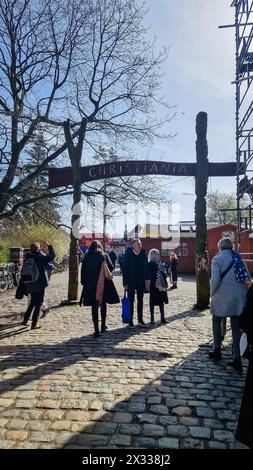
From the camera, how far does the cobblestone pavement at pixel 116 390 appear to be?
127 inches

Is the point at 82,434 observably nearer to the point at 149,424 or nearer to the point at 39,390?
the point at 149,424

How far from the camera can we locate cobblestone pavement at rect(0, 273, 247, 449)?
324cm

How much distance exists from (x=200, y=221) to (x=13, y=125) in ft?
24.8

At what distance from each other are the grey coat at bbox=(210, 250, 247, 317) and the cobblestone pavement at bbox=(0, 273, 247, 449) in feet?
2.72

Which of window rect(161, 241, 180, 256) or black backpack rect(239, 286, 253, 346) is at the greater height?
window rect(161, 241, 180, 256)

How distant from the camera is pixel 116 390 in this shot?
431 cm

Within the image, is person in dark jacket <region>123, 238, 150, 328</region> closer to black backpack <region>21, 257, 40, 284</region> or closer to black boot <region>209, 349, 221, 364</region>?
black backpack <region>21, 257, 40, 284</region>

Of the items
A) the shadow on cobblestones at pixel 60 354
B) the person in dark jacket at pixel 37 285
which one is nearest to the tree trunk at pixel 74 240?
the person in dark jacket at pixel 37 285

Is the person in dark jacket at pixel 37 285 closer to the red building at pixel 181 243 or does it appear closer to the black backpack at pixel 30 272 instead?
the black backpack at pixel 30 272

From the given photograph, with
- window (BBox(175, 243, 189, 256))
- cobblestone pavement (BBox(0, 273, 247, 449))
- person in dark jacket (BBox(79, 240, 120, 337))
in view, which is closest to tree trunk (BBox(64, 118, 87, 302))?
cobblestone pavement (BBox(0, 273, 247, 449))

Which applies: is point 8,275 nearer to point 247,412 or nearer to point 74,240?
point 74,240

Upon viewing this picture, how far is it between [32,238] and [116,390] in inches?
1037
